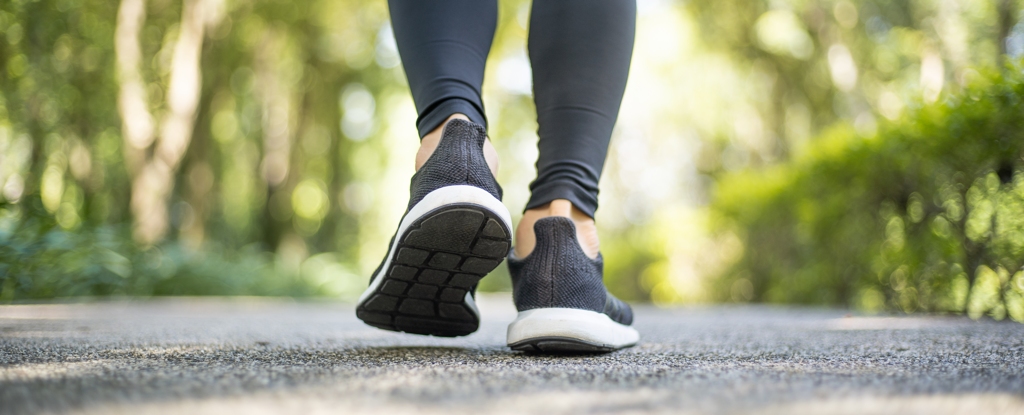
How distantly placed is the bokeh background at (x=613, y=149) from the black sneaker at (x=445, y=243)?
211 cm

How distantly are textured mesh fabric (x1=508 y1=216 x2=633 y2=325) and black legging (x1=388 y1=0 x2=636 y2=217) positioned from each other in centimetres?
7

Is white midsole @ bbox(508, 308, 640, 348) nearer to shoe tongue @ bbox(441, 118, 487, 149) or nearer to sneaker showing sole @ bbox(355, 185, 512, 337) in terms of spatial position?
sneaker showing sole @ bbox(355, 185, 512, 337)

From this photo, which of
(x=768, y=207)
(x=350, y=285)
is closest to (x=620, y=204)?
(x=350, y=285)

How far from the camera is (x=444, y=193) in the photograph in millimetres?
1166

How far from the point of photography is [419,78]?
52.3 inches

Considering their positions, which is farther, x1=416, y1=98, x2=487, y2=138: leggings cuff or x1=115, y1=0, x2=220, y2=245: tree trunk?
x1=115, y1=0, x2=220, y2=245: tree trunk

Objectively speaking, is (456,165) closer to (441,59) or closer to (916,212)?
(441,59)

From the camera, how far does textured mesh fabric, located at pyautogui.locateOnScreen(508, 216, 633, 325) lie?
4.20ft

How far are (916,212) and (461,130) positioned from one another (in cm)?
271

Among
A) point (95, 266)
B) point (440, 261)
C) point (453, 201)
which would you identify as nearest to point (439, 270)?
point (440, 261)

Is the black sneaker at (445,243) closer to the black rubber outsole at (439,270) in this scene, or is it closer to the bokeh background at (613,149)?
the black rubber outsole at (439,270)

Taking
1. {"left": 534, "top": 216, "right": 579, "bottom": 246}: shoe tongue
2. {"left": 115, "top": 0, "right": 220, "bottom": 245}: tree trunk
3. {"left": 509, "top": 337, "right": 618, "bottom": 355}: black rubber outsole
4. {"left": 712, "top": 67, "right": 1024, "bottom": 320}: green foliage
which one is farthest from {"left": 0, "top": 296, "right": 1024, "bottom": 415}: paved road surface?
{"left": 115, "top": 0, "right": 220, "bottom": 245}: tree trunk

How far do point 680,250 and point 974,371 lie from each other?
5.14 meters

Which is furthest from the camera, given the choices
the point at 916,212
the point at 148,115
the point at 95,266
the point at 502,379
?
the point at 148,115
